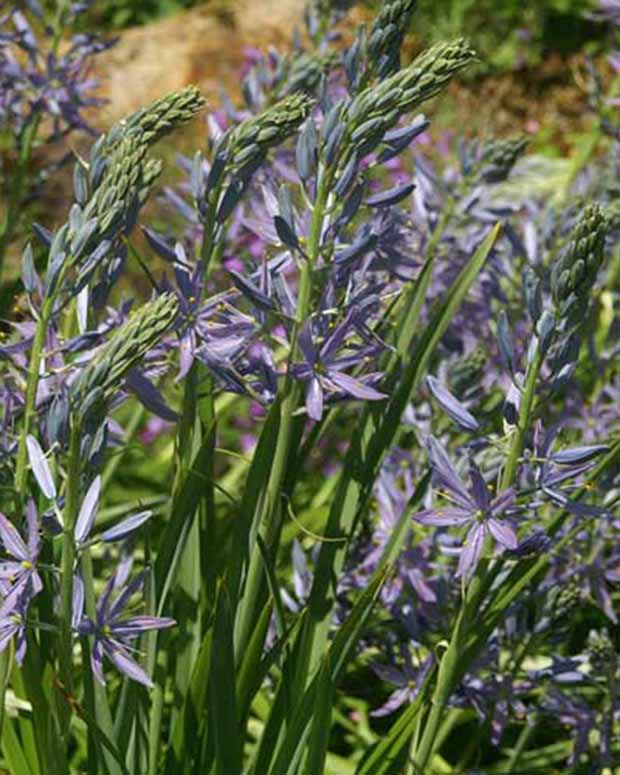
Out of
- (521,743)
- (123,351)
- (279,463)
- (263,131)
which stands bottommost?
(521,743)

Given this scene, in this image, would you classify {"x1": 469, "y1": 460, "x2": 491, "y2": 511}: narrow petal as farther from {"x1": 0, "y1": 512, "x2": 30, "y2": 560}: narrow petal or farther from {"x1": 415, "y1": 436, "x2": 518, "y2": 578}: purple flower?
{"x1": 0, "y1": 512, "x2": 30, "y2": 560}: narrow petal

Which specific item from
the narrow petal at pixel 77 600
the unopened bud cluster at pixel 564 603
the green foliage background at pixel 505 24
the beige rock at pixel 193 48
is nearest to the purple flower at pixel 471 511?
the narrow petal at pixel 77 600

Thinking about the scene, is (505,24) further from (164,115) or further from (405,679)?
(164,115)

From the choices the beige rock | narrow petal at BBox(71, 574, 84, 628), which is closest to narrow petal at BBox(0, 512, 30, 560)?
narrow petal at BBox(71, 574, 84, 628)

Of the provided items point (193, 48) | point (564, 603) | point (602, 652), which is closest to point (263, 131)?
point (564, 603)

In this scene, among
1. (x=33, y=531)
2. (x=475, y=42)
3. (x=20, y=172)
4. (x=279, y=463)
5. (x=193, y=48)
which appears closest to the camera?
(x=33, y=531)

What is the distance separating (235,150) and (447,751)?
1699 millimetres

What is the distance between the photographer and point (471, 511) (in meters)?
1.86

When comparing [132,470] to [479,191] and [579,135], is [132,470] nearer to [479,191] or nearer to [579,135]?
[479,191]

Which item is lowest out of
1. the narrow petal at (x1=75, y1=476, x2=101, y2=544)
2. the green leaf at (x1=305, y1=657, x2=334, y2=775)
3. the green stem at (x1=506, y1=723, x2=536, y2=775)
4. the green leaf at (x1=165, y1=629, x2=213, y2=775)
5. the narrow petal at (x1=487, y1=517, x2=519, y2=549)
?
the green stem at (x1=506, y1=723, x2=536, y2=775)

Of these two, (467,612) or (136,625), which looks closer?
(136,625)

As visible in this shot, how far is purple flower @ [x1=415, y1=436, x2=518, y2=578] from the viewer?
182 centimetres

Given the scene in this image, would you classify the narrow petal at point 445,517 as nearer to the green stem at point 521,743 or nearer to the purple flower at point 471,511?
the purple flower at point 471,511

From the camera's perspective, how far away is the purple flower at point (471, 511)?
1.82m
